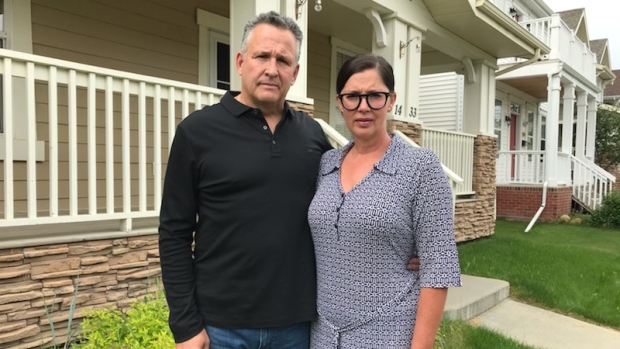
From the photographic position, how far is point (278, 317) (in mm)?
1565

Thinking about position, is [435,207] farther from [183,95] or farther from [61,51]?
[61,51]

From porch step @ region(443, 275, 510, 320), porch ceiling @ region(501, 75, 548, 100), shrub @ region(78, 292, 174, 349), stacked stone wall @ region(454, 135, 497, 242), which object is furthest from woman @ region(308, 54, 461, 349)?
porch ceiling @ region(501, 75, 548, 100)

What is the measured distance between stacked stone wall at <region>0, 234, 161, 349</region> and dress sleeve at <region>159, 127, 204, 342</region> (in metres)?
1.78

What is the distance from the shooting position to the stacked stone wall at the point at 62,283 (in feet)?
9.21

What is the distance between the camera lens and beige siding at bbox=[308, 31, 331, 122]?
7633 mm

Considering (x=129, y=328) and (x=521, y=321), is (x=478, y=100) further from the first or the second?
(x=129, y=328)

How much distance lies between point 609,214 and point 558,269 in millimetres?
6049

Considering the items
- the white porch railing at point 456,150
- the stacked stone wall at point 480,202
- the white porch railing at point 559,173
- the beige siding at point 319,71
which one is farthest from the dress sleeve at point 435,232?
the white porch railing at point 559,173

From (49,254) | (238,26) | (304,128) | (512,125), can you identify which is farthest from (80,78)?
(512,125)

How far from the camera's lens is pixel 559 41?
1162cm

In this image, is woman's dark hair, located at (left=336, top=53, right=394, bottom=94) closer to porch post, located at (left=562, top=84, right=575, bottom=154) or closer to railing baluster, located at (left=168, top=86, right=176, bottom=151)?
railing baluster, located at (left=168, top=86, right=176, bottom=151)

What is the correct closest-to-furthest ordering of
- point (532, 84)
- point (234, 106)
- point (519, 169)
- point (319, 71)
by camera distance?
point (234, 106), point (319, 71), point (519, 169), point (532, 84)

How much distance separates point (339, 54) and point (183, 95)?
4916mm

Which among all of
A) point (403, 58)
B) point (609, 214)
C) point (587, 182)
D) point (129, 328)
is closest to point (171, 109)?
point (129, 328)
